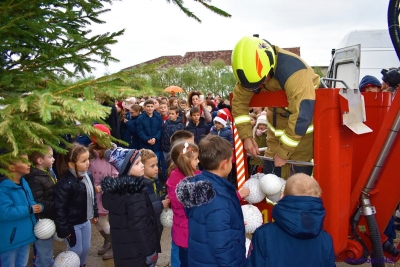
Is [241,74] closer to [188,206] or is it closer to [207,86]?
[188,206]

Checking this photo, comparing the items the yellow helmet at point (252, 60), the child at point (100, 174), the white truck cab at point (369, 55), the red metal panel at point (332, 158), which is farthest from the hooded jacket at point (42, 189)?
the white truck cab at point (369, 55)

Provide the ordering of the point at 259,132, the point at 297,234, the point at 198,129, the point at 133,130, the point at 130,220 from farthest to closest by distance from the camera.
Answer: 1. the point at 133,130
2. the point at 198,129
3. the point at 259,132
4. the point at 130,220
5. the point at 297,234

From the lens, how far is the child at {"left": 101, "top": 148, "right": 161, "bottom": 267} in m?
2.99

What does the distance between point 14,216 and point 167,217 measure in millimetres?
1386

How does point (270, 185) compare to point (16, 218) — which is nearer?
point (270, 185)

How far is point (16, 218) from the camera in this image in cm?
319

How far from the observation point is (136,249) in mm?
3041

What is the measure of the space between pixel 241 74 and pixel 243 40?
281 mm

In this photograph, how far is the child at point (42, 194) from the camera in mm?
3602

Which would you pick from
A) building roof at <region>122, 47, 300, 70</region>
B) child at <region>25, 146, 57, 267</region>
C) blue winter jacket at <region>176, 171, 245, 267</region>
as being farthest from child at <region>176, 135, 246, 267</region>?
building roof at <region>122, 47, 300, 70</region>

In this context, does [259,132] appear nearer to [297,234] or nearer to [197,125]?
[197,125]

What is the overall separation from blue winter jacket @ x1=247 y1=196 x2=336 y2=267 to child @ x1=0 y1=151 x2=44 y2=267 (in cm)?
217

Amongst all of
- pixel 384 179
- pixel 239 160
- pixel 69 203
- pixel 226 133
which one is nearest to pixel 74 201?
pixel 69 203

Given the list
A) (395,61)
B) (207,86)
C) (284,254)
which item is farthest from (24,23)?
(207,86)
